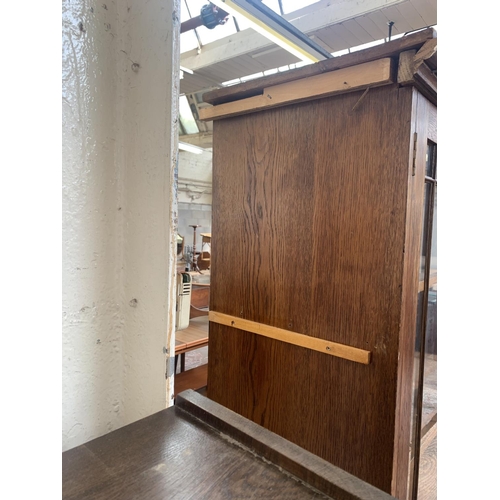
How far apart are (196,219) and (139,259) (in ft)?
25.6

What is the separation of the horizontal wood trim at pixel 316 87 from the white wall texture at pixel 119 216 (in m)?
0.58

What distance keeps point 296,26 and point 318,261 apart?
3.27 meters

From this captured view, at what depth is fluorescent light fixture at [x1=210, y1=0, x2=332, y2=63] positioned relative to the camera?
197 centimetres

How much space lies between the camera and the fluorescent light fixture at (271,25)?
6.47 feet

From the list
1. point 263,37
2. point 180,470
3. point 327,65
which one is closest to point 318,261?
point 327,65

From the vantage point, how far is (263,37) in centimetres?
405

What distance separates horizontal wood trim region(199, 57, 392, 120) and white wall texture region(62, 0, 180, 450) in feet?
1.91

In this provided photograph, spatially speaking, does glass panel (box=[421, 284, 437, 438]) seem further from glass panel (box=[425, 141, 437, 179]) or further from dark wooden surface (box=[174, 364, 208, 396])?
dark wooden surface (box=[174, 364, 208, 396])

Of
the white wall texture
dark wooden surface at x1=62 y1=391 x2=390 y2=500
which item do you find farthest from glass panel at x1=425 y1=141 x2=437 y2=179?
dark wooden surface at x1=62 y1=391 x2=390 y2=500

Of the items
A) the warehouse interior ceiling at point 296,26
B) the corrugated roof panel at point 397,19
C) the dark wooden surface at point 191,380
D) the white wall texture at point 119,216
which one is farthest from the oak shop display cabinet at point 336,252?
the corrugated roof panel at point 397,19

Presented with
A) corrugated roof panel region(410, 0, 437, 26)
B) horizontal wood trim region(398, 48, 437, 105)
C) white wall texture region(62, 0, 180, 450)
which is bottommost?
white wall texture region(62, 0, 180, 450)
